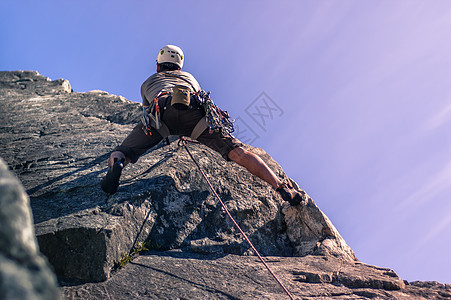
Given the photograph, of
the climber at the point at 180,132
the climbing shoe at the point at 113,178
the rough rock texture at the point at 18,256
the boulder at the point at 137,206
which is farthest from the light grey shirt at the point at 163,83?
the rough rock texture at the point at 18,256

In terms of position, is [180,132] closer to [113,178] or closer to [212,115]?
[212,115]

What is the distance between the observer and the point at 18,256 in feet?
3.22

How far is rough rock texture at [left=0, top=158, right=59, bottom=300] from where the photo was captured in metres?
0.89

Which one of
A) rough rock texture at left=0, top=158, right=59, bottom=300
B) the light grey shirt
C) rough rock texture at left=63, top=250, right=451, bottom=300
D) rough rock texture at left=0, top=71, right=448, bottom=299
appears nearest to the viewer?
rough rock texture at left=0, top=158, right=59, bottom=300

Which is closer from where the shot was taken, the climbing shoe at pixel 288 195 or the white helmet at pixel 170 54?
the climbing shoe at pixel 288 195

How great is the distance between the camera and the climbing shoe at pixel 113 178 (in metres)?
4.14

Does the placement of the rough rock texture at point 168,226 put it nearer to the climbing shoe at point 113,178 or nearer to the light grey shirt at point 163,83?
the climbing shoe at point 113,178

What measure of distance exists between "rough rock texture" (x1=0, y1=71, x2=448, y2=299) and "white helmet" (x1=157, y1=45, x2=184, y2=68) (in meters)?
1.31

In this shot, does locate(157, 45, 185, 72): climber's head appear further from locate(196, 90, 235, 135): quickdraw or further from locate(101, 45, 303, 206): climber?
locate(196, 90, 235, 135): quickdraw

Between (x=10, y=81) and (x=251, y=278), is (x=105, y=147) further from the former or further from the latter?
(x=10, y=81)

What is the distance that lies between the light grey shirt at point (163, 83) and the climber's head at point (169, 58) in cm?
16

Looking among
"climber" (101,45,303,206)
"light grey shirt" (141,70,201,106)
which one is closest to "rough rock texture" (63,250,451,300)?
"climber" (101,45,303,206)

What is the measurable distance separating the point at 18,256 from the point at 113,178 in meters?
3.26

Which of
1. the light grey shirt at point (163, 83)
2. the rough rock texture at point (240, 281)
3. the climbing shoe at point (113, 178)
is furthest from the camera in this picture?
the light grey shirt at point (163, 83)
